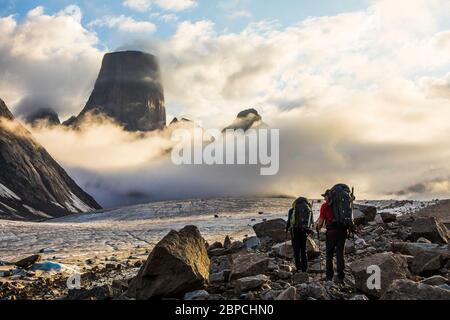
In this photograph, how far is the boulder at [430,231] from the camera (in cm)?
1572

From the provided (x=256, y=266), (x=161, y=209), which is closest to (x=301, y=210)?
(x=256, y=266)

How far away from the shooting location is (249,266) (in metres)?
11.3

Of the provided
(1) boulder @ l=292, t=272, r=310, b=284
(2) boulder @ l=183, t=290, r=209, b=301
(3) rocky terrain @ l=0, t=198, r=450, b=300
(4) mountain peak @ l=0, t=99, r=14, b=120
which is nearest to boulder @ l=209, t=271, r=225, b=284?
(3) rocky terrain @ l=0, t=198, r=450, b=300

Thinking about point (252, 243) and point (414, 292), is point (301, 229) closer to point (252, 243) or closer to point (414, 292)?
point (414, 292)

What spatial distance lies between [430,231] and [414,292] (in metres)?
8.93

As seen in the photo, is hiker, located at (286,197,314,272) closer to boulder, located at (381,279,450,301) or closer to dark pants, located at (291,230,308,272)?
dark pants, located at (291,230,308,272)

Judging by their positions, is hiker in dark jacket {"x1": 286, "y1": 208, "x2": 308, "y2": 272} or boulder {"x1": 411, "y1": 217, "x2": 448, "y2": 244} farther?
boulder {"x1": 411, "y1": 217, "x2": 448, "y2": 244}

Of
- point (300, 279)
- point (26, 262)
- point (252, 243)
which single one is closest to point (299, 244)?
point (300, 279)

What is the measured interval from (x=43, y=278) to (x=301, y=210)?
988 centimetres

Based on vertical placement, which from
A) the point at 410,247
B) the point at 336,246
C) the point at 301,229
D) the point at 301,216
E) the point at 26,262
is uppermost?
the point at 301,216

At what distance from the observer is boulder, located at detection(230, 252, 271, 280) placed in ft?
36.3

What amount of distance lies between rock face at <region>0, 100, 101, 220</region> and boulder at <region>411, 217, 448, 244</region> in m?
143
